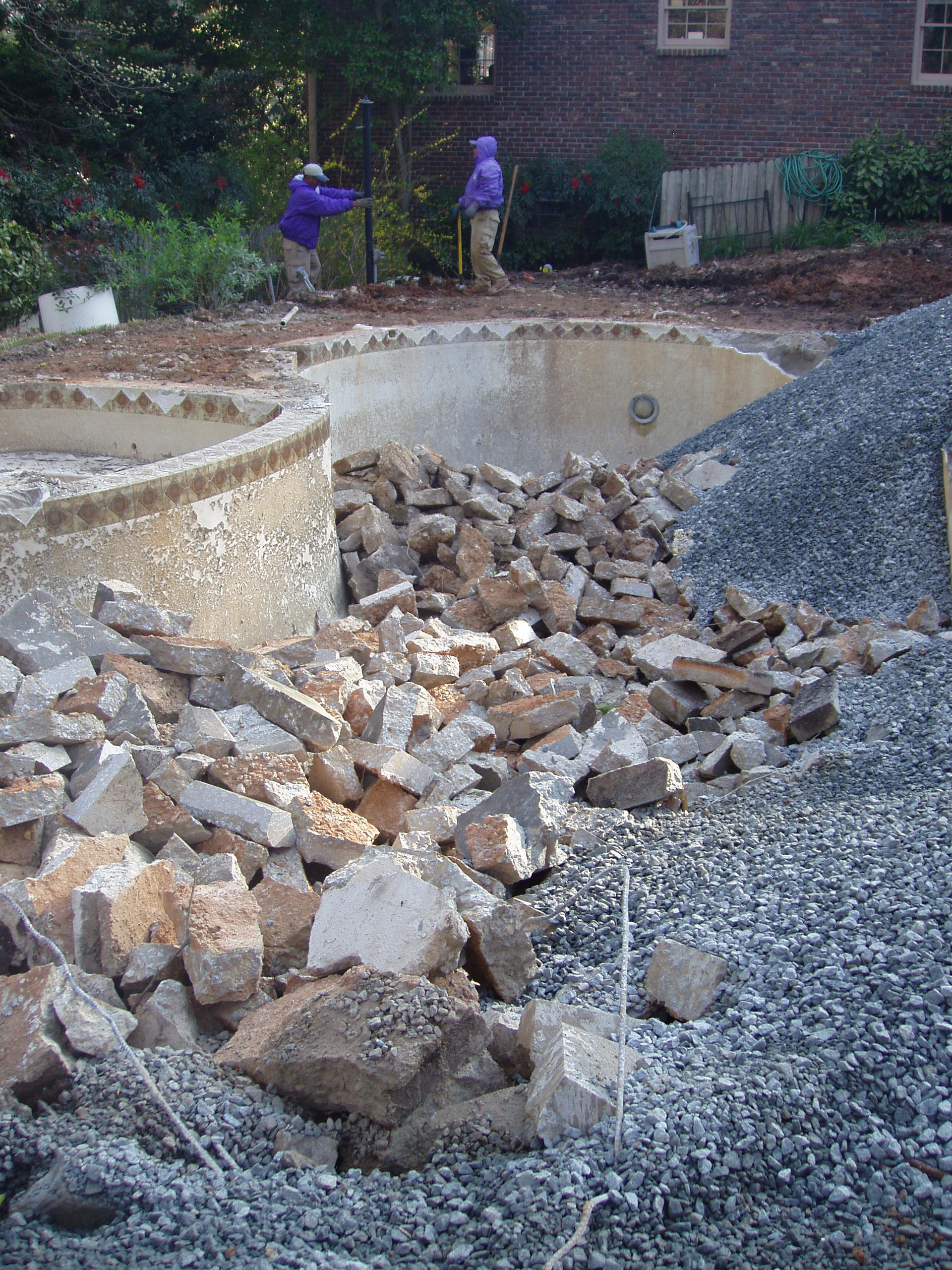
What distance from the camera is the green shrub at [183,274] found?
11312 millimetres

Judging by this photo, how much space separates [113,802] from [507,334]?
26.8 feet

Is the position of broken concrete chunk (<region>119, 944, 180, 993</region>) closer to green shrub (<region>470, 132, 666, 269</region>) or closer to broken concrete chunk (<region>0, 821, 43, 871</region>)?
broken concrete chunk (<region>0, 821, 43, 871</region>)

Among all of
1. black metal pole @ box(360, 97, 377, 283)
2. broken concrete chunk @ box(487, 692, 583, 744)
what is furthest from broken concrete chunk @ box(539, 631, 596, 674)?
black metal pole @ box(360, 97, 377, 283)

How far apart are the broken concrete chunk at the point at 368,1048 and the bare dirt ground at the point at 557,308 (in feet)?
18.6

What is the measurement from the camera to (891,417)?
7.70 meters

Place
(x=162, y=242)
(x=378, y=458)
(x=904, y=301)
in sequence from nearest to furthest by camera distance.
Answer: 1. (x=378, y=458)
2. (x=904, y=301)
3. (x=162, y=242)

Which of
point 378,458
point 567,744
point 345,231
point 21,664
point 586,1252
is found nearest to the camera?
point 586,1252

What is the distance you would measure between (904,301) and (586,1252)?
11334 mm

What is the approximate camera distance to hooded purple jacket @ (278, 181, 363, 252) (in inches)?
470

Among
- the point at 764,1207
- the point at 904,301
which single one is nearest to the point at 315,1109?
the point at 764,1207

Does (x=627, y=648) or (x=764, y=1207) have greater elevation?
(x=764, y=1207)

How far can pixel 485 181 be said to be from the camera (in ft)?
44.3

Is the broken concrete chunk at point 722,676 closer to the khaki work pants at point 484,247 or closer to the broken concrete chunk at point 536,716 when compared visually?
the broken concrete chunk at point 536,716

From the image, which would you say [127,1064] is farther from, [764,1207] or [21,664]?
[21,664]
